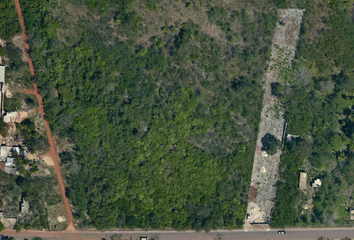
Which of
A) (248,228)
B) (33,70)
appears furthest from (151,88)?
(248,228)

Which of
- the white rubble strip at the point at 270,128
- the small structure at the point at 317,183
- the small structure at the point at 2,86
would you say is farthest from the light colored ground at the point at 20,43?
the small structure at the point at 317,183

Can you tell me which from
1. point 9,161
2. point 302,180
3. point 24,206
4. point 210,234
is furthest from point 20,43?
point 302,180

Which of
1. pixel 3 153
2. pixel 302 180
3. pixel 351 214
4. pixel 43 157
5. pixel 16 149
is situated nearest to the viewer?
pixel 3 153

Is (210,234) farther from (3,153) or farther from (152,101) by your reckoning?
(3,153)

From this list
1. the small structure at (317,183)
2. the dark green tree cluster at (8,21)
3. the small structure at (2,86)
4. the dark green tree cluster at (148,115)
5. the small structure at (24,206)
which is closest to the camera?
the small structure at (2,86)

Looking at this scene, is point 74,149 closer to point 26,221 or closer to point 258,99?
point 26,221

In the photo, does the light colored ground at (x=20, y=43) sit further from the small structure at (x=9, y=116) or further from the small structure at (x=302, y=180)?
the small structure at (x=302, y=180)
